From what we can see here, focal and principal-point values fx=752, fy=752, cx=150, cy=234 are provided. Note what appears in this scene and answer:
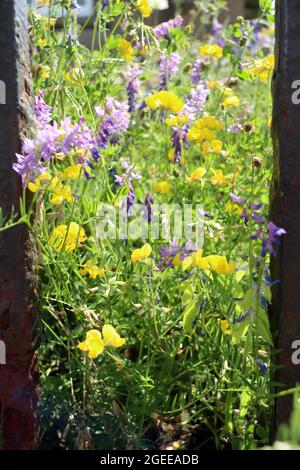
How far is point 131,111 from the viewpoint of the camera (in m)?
2.75

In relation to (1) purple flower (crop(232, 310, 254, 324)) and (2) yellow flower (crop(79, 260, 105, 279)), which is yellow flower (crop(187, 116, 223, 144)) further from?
(1) purple flower (crop(232, 310, 254, 324))

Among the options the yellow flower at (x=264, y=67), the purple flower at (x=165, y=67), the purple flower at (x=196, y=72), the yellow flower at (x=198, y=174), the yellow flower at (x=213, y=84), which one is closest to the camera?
the yellow flower at (x=198, y=174)

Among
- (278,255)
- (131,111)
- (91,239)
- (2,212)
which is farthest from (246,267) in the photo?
(131,111)

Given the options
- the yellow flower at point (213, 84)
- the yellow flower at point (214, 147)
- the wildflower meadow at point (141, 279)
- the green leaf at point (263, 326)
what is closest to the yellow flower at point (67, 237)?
the wildflower meadow at point (141, 279)

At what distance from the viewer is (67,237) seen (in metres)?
1.99

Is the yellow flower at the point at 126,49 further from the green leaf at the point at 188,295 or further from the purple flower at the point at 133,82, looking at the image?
the green leaf at the point at 188,295

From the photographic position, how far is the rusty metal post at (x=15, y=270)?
1.69 m

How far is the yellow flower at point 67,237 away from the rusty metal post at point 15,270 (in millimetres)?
164

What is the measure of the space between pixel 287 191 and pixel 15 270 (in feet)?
2.18

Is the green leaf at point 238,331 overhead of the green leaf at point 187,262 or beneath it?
beneath

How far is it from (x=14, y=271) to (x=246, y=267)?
1.93ft

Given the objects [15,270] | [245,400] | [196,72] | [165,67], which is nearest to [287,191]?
[245,400]

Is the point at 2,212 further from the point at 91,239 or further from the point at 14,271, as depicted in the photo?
the point at 91,239

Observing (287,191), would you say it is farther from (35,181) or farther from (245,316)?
(35,181)
